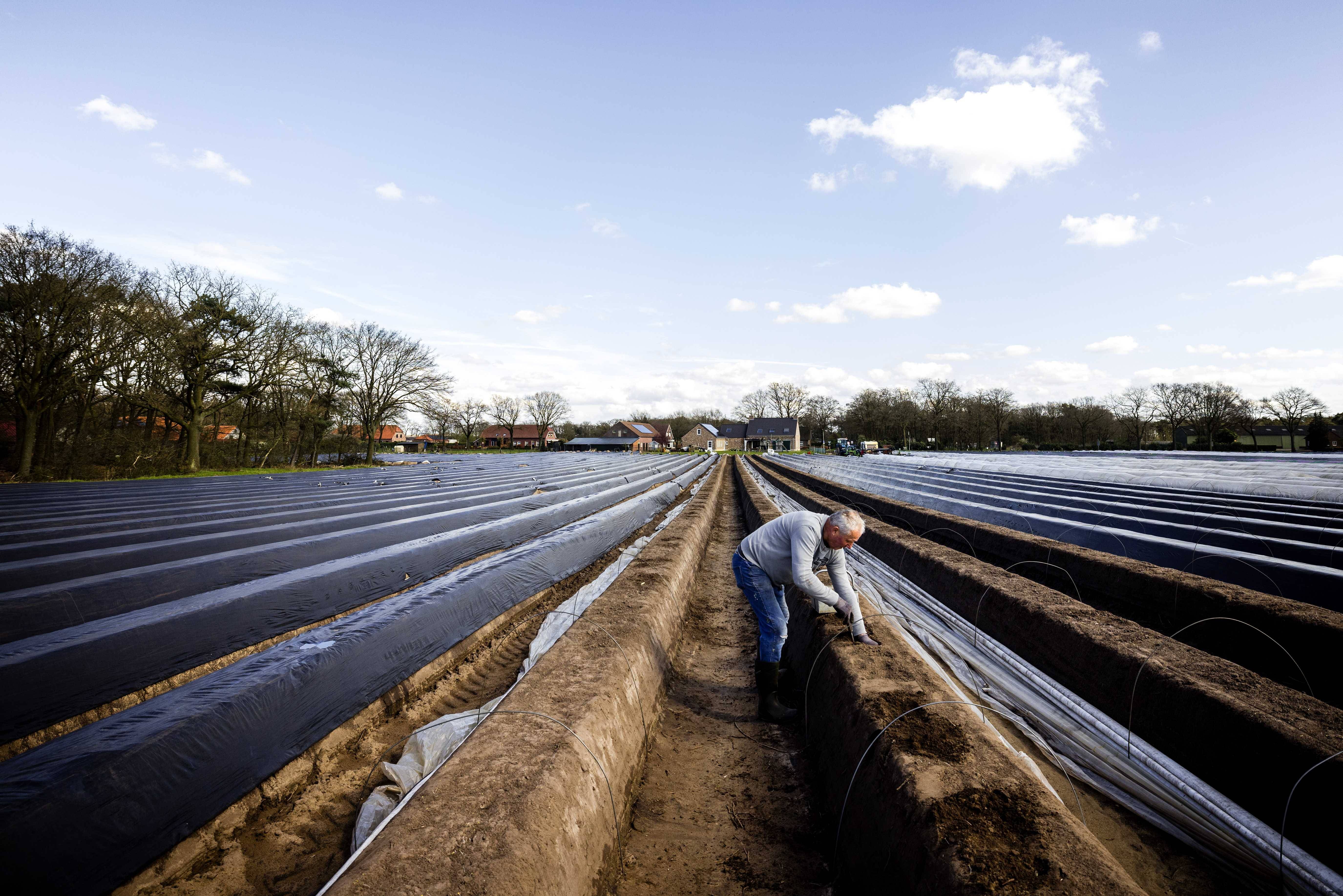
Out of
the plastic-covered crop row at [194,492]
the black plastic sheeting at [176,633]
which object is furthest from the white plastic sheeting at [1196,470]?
the plastic-covered crop row at [194,492]

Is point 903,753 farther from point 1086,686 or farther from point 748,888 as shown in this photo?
point 1086,686

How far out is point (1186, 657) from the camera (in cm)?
363

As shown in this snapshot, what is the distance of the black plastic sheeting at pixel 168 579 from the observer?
3.53 meters

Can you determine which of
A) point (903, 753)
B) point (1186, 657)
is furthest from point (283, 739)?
point (1186, 657)

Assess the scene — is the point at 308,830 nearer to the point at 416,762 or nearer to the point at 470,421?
the point at 416,762

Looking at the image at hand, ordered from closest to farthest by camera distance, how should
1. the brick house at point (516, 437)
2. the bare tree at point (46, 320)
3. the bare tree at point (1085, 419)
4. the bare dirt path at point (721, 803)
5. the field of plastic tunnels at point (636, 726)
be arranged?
the field of plastic tunnels at point (636, 726)
the bare dirt path at point (721, 803)
the bare tree at point (46, 320)
the bare tree at point (1085, 419)
the brick house at point (516, 437)

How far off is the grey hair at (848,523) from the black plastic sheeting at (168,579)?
519cm

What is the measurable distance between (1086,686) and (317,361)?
35.4 meters

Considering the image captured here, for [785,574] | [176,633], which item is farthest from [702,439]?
[176,633]

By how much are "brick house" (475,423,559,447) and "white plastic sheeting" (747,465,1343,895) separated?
89.5 metres

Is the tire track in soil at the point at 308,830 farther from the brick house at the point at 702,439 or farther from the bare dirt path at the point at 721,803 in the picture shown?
the brick house at the point at 702,439

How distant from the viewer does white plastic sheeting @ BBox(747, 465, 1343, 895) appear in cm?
243

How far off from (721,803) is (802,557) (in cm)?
158

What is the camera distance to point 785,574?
3.93 metres
